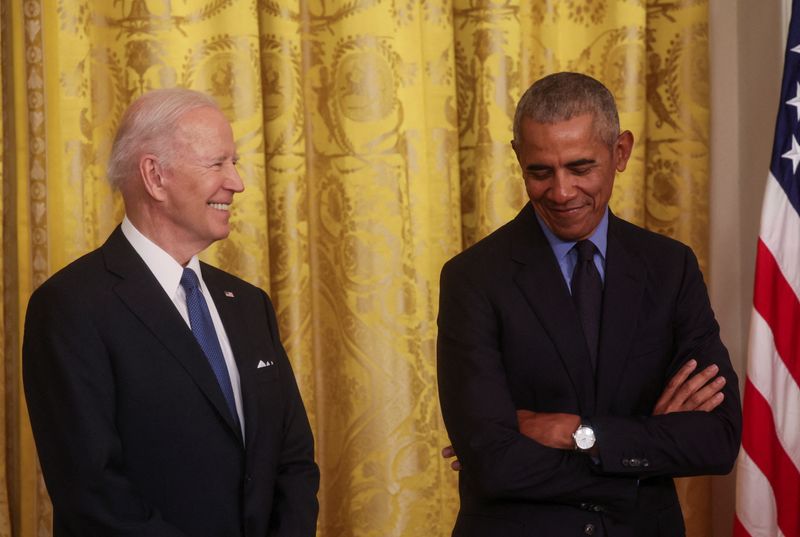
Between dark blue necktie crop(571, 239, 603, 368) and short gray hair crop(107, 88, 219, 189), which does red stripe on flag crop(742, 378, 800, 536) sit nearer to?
dark blue necktie crop(571, 239, 603, 368)

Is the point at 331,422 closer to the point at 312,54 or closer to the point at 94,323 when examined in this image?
the point at 312,54

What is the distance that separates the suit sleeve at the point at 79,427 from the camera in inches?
84.4

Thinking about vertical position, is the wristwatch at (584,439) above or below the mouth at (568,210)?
below

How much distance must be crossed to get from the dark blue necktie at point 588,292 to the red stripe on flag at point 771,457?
100 cm

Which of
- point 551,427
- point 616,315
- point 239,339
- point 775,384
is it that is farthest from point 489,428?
point 775,384

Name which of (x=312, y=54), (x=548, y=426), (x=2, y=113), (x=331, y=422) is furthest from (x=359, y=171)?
(x=548, y=426)

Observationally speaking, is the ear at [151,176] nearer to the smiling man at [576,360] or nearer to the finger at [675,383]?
the smiling man at [576,360]

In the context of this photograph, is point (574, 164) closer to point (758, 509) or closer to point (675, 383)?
point (675, 383)

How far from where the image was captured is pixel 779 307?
10.8 feet

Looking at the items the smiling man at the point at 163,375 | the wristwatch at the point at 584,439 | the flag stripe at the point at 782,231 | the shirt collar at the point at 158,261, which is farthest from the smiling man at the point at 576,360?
the flag stripe at the point at 782,231

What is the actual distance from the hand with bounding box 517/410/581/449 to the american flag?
1132 mm

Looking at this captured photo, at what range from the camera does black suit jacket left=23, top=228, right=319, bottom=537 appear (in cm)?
216

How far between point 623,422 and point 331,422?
5.01 feet

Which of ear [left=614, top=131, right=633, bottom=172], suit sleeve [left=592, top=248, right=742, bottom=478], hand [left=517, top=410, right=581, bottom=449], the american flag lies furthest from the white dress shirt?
the american flag
